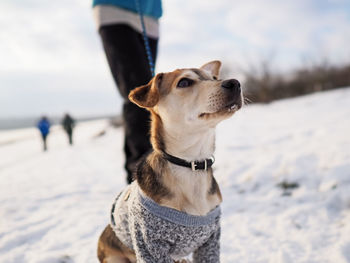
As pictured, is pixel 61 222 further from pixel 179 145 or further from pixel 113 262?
pixel 179 145

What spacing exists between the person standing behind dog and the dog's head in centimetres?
88

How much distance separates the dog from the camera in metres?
1.69

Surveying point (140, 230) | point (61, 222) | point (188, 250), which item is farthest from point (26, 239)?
point (188, 250)

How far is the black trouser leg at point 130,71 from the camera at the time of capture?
2.95 m

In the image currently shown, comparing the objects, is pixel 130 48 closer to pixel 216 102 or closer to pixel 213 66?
pixel 213 66

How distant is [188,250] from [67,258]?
53.0 inches

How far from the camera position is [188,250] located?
184 centimetres

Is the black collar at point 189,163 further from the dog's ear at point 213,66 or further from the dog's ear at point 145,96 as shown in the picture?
the dog's ear at point 213,66

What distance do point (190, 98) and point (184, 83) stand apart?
19 cm

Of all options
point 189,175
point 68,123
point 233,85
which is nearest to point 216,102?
point 233,85

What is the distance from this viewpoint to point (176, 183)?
1.85 meters

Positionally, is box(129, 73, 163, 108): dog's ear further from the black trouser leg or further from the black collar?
the black trouser leg

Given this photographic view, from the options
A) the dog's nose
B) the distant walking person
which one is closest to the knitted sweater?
the dog's nose

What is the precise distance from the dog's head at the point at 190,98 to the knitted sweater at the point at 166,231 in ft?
2.12
